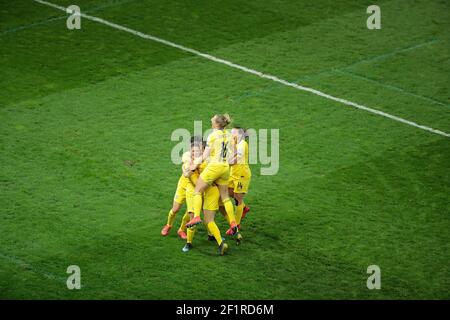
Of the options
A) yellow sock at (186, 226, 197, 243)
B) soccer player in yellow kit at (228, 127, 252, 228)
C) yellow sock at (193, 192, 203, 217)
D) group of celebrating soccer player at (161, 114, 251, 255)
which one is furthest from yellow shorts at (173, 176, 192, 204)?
soccer player in yellow kit at (228, 127, 252, 228)

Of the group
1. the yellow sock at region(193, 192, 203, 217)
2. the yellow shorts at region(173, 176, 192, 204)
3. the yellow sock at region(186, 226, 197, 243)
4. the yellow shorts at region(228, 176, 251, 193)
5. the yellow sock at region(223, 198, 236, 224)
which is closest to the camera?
the yellow sock at region(193, 192, 203, 217)

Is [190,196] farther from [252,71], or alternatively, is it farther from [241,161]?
[252,71]

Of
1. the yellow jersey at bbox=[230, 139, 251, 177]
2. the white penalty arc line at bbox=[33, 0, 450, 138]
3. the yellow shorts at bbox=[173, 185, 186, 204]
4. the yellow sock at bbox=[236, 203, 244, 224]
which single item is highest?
the white penalty arc line at bbox=[33, 0, 450, 138]

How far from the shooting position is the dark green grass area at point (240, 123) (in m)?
12.4

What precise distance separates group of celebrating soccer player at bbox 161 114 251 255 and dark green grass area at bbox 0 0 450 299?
1.09 ft

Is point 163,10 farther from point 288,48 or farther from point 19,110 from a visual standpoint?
point 19,110

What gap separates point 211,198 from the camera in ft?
42.0

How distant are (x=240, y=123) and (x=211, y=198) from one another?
369 centimetres

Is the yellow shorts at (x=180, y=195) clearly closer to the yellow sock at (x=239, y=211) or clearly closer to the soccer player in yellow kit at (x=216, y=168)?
the soccer player in yellow kit at (x=216, y=168)

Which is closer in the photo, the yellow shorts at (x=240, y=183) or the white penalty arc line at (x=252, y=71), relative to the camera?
the yellow shorts at (x=240, y=183)

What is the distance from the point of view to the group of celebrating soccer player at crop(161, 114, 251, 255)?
12.7m

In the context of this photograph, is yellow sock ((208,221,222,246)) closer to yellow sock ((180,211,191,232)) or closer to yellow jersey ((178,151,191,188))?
yellow sock ((180,211,191,232))

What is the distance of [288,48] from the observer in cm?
1886

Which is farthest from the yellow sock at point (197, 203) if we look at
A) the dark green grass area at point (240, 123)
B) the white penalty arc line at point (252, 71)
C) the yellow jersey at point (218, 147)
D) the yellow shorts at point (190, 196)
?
the white penalty arc line at point (252, 71)
